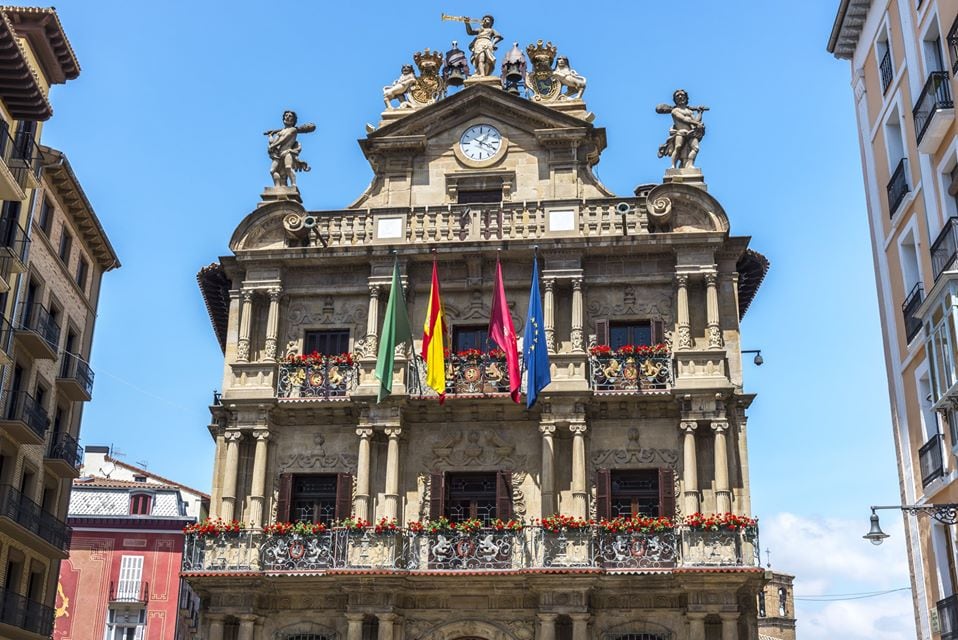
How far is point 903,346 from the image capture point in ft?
87.4

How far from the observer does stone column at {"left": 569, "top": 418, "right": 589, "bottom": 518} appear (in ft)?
94.1

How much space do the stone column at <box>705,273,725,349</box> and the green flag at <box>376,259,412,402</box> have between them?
25.3 ft

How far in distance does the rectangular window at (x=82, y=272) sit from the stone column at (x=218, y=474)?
397 inches

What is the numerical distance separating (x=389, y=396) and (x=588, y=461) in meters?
5.33

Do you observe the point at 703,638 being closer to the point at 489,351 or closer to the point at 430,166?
the point at 489,351

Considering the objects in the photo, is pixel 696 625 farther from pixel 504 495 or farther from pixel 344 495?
pixel 344 495

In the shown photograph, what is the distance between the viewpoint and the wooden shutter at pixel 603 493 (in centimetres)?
2923

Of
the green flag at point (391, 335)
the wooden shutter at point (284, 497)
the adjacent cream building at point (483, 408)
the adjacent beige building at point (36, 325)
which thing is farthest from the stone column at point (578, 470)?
the adjacent beige building at point (36, 325)

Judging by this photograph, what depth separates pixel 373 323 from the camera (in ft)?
102

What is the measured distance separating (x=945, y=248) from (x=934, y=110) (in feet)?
9.04

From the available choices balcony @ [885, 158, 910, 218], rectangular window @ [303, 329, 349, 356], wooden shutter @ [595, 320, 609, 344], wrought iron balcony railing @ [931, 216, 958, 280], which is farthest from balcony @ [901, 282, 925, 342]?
rectangular window @ [303, 329, 349, 356]

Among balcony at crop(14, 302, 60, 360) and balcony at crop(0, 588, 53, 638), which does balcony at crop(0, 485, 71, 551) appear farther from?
balcony at crop(14, 302, 60, 360)

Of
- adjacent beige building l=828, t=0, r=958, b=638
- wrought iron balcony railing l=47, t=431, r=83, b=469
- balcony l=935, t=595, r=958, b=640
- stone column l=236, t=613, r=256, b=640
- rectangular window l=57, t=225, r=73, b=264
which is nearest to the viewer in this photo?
balcony l=935, t=595, r=958, b=640

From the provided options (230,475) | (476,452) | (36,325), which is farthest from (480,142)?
(36,325)
